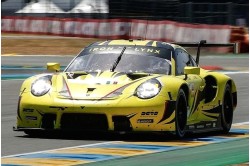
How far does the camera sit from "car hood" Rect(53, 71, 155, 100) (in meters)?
10.5

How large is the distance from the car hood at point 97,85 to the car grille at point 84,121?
0.64ft

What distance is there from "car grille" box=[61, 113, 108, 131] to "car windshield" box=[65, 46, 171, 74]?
42.0 inches

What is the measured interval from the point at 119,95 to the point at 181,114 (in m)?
0.83

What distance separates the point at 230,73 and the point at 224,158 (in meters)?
17.4

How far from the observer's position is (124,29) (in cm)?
4119

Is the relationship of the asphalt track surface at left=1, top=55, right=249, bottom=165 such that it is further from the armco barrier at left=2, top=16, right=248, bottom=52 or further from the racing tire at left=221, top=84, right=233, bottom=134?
the armco barrier at left=2, top=16, right=248, bottom=52

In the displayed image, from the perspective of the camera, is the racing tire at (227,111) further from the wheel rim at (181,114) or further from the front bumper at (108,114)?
the front bumper at (108,114)

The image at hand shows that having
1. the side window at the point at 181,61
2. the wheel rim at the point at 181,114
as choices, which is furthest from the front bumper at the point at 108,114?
the side window at the point at 181,61

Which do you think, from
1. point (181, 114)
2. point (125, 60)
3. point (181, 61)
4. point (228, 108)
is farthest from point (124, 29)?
point (181, 114)

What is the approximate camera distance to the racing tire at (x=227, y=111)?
39.7 feet

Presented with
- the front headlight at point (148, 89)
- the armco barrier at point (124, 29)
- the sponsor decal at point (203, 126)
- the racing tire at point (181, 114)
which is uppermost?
the front headlight at point (148, 89)

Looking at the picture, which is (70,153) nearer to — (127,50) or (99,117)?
(99,117)

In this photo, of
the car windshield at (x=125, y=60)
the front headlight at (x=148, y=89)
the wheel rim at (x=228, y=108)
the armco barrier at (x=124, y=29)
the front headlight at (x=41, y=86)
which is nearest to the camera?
the front headlight at (x=148, y=89)

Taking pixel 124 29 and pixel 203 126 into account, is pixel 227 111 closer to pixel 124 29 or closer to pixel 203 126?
pixel 203 126
